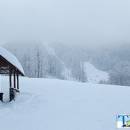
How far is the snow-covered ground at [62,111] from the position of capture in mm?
22578

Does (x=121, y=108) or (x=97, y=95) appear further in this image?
(x=97, y=95)

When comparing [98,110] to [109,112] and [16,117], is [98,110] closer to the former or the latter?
[109,112]

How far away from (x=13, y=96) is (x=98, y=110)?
6395 mm

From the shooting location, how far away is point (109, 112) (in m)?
26.6

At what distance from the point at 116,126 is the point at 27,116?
570 cm

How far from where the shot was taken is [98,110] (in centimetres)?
2731

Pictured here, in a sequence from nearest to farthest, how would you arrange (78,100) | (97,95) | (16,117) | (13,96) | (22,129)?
(22,129) → (16,117) → (13,96) → (78,100) → (97,95)

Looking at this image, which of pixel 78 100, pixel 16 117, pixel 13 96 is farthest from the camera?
pixel 78 100

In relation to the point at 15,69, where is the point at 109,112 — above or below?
below

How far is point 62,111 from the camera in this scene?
26.5m

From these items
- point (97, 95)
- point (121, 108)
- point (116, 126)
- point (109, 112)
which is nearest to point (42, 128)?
point (116, 126)

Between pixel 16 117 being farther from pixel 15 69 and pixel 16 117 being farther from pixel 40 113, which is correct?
pixel 15 69

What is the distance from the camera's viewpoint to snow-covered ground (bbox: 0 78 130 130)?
22.6 meters

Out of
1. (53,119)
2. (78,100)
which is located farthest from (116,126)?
(78,100)
